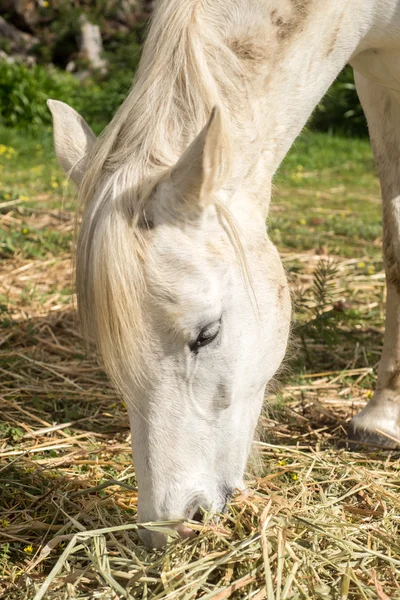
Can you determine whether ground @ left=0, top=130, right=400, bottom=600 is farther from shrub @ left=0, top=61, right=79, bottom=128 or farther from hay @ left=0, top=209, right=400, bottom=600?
shrub @ left=0, top=61, right=79, bottom=128

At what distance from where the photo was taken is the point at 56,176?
20.7 ft

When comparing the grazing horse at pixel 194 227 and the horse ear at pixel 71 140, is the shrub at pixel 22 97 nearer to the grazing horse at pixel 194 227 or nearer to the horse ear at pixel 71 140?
the horse ear at pixel 71 140

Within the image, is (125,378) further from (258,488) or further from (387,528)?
(387,528)

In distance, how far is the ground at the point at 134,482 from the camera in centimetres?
162

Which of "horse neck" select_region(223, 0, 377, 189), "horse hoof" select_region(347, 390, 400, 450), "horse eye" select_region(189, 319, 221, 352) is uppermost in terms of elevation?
"horse neck" select_region(223, 0, 377, 189)

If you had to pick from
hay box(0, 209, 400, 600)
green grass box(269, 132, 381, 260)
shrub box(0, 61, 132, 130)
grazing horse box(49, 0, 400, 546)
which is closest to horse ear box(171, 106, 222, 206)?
grazing horse box(49, 0, 400, 546)

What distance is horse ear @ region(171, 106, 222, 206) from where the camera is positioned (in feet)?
4.67

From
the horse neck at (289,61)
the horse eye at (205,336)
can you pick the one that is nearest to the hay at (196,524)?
the horse eye at (205,336)

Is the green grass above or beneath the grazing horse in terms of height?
beneath

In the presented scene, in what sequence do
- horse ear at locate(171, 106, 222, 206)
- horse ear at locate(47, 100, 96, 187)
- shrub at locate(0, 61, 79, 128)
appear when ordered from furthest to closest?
shrub at locate(0, 61, 79, 128)
horse ear at locate(47, 100, 96, 187)
horse ear at locate(171, 106, 222, 206)

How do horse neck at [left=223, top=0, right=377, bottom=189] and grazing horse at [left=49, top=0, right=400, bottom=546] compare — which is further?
horse neck at [left=223, top=0, right=377, bottom=189]

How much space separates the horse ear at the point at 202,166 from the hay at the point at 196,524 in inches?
28.2

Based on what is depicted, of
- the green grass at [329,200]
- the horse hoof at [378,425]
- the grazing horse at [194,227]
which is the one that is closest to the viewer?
the grazing horse at [194,227]

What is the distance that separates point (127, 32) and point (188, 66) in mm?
11144
